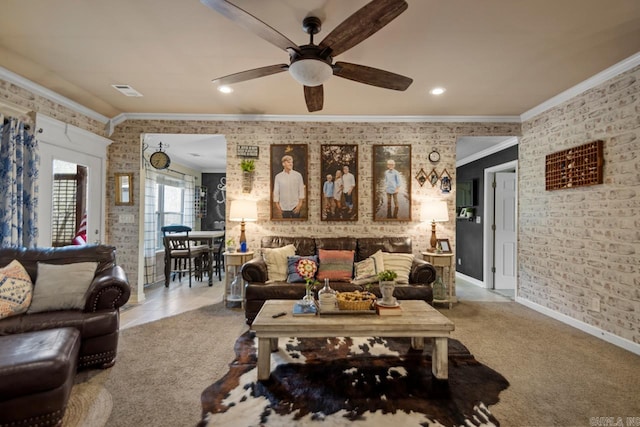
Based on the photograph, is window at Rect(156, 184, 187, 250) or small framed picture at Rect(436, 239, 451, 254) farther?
window at Rect(156, 184, 187, 250)

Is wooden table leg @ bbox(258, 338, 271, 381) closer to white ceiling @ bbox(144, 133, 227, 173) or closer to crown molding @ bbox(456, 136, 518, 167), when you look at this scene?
white ceiling @ bbox(144, 133, 227, 173)

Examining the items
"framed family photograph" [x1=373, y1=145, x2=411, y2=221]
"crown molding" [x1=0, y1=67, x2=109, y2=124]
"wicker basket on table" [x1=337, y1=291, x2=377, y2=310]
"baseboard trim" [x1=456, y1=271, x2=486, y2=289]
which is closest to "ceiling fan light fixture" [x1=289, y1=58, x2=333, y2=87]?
"wicker basket on table" [x1=337, y1=291, x2=377, y2=310]

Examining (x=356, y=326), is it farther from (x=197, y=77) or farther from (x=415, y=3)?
(x=197, y=77)

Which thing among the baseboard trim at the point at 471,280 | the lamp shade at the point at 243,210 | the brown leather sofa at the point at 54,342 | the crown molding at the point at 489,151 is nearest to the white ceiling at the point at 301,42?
the crown molding at the point at 489,151

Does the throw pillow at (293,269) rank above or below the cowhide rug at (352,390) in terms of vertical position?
above

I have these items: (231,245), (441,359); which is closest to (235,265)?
(231,245)

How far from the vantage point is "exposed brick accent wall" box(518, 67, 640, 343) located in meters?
2.93

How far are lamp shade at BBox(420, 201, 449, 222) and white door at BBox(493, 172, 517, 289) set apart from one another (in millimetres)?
1889

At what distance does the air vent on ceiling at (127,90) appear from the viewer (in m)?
3.52

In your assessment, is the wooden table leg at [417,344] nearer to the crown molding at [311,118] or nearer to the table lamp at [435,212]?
the table lamp at [435,212]

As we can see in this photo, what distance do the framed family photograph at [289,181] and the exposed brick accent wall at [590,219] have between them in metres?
3.27

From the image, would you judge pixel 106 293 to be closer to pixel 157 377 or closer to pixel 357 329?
pixel 157 377

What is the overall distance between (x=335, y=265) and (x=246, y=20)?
9.07ft

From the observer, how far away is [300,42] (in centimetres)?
264
